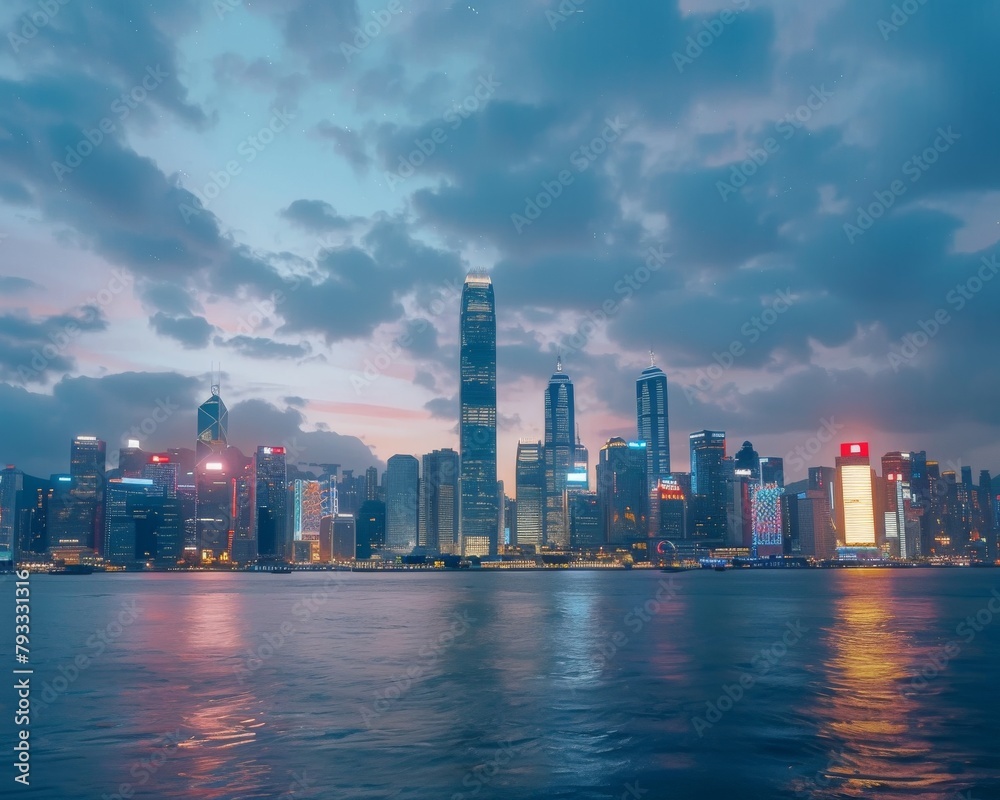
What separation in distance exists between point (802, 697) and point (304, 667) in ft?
106

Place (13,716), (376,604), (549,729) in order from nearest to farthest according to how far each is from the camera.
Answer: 1. (549,729)
2. (13,716)
3. (376,604)

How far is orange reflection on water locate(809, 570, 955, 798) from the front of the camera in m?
28.2

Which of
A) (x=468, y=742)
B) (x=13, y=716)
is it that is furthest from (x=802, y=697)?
(x=13, y=716)

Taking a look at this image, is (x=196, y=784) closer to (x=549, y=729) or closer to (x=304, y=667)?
(x=549, y=729)

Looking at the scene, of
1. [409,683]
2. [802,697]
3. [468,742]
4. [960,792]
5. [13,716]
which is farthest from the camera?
[409,683]

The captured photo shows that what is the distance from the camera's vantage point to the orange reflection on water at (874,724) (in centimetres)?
2819

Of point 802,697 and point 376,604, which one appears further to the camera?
point 376,604

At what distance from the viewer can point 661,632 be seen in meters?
78.2

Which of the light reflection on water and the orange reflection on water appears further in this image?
the light reflection on water

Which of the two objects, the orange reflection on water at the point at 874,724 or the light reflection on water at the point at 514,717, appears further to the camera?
the light reflection on water at the point at 514,717

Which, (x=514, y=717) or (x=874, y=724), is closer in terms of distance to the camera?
(x=874, y=724)

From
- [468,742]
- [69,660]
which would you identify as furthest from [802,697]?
[69,660]

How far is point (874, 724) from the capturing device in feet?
123

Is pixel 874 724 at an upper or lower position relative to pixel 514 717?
lower
